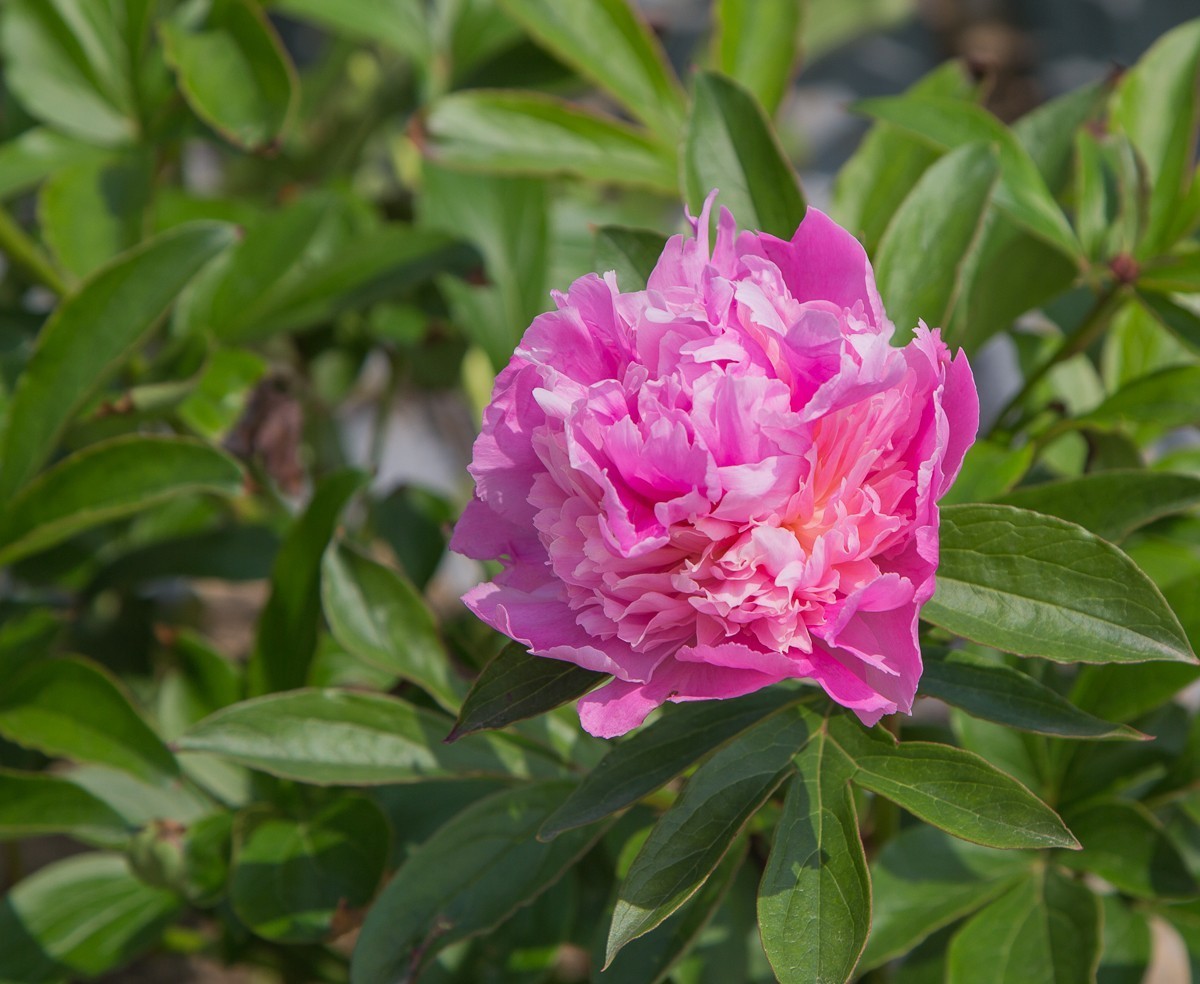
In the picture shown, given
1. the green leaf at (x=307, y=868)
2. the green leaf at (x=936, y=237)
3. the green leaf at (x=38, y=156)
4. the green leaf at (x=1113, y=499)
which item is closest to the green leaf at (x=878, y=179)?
the green leaf at (x=936, y=237)

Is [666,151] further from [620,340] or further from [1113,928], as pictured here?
[1113,928]

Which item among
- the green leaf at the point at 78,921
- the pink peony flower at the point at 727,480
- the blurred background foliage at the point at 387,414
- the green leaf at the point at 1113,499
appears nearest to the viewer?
the pink peony flower at the point at 727,480

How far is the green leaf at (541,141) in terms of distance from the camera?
0.95 m

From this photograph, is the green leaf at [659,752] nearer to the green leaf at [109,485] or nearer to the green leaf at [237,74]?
the green leaf at [109,485]

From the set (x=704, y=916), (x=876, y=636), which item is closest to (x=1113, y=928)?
(x=704, y=916)

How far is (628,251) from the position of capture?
666mm

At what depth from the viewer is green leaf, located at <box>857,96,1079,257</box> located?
76 centimetres

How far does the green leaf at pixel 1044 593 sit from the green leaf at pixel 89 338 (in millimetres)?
552

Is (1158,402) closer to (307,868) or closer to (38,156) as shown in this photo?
(307,868)

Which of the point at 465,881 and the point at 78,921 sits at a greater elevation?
the point at 465,881

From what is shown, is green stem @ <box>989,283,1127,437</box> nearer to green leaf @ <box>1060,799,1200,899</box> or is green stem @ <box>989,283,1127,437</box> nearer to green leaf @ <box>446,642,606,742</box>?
green leaf @ <box>1060,799,1200,899</box>

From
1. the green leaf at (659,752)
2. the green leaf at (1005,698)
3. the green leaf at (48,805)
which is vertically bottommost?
the green leaf at (48,805)

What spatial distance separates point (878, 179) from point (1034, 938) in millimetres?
493

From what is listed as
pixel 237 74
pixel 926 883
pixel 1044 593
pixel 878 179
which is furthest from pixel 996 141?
pixel 237 74
